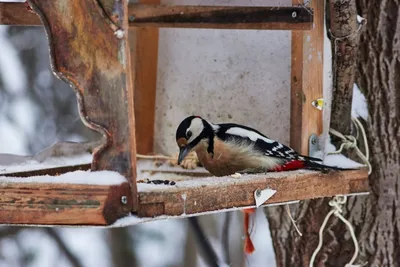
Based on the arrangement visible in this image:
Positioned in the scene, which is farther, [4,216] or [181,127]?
[181,127]

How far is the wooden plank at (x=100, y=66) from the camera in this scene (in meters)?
1.97

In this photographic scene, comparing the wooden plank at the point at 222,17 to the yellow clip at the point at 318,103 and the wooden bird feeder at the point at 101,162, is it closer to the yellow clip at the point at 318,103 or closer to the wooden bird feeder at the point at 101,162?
the yellow clip at the point at 318,103

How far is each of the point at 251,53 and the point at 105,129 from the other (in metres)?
1.71

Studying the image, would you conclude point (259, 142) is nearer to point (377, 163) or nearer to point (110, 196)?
point (377, 163)

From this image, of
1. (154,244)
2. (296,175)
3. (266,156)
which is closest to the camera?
(296,175)

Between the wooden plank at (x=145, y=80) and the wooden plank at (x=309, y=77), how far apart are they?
38.2 inches

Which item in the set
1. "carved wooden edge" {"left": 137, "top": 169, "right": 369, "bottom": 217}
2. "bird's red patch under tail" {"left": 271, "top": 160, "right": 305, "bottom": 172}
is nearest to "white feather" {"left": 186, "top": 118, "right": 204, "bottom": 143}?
"bird's red patch under tail" {"left": 271, "top": 160, "right": 305, "bottom": 172}

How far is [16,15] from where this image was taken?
3465mm

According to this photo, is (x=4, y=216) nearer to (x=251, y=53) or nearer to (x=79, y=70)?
(x=79, y=70)

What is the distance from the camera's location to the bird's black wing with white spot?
305 centimetres

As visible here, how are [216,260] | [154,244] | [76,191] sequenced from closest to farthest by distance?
[76,191]
[216,260]
[154,244]

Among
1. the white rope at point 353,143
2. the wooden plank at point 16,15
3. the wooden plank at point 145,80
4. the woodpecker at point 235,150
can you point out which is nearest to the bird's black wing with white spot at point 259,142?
the woodpecker at point 235,150

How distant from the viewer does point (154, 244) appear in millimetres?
5980

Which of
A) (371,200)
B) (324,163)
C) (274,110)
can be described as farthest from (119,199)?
(371,200)
